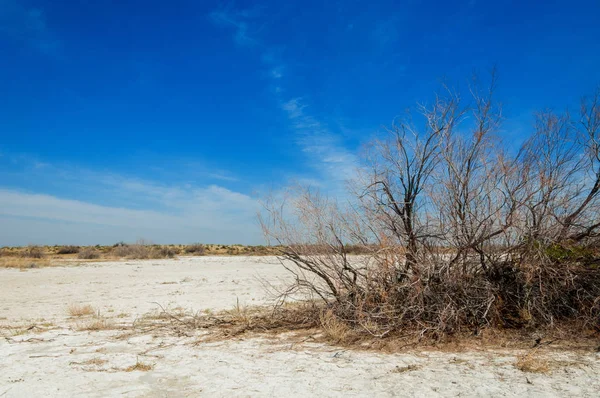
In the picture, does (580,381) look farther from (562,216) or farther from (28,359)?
(28,359)

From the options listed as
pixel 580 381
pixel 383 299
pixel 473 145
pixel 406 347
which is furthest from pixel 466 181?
pixel 580 381

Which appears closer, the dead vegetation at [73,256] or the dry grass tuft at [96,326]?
the dry grass tuft at [96,326]

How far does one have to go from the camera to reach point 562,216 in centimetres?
721

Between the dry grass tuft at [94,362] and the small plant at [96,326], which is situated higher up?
the small plant at [96,326]


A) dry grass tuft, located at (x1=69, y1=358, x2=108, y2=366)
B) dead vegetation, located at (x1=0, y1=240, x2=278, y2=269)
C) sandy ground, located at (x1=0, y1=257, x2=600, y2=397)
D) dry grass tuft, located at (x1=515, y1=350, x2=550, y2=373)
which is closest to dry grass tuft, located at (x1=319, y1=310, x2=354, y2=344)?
sandy ground, located at (x1=0, y1=257, x2=600, y2=397)

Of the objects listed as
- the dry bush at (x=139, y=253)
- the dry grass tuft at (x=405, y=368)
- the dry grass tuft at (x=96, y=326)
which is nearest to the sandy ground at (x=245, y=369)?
the dry grass tuft at (x=405, y=368)

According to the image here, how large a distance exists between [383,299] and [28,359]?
547 centimetres

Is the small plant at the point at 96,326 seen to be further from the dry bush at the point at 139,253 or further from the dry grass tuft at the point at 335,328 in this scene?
the dry bush at the point at 139,253

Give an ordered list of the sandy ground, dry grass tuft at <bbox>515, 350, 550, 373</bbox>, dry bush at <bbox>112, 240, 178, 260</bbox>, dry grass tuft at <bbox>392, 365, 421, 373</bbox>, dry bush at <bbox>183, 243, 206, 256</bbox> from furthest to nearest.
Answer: dry bush at <bbox>183, 243, 206, 256</bbox>, dry bush at <bbox>112, 240, 178, 260</bbox>, dry grass tuft at <bbox>392, 365, 421, 373</bbox>, dry grass tuft at <bbox>515, 350, 550, 373</bbox>, the sandy ground

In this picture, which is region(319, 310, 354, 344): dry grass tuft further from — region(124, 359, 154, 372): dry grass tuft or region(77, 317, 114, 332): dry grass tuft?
region(77, 317, 114, 332): dry grass tuft

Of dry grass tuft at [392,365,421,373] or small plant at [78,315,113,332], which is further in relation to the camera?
small plant at [78,315,113,332]

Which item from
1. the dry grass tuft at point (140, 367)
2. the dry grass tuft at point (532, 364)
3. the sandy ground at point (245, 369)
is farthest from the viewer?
the dry grass tuft at point (140, 367)

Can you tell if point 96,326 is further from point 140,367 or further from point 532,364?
point 532,364

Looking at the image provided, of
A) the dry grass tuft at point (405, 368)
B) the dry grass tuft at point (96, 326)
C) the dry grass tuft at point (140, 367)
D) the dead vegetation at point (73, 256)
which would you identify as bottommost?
the dry grass tuft at point (140, 367)
